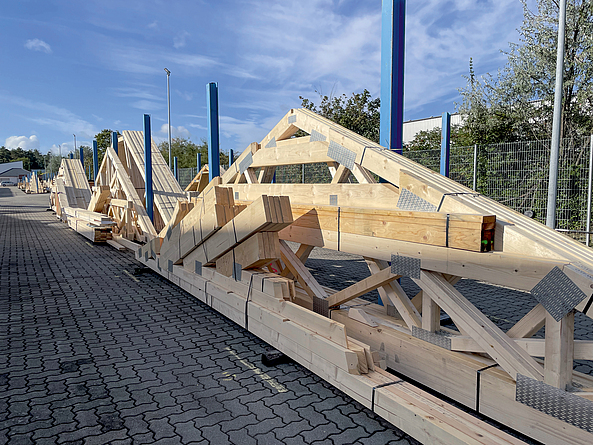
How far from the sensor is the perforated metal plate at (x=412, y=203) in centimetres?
310

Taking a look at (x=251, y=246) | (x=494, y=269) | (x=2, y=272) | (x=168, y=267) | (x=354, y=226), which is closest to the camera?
(x=494, y=269)

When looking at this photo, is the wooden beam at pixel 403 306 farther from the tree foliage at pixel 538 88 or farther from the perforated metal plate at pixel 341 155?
the tree foliage at pixel 538 88

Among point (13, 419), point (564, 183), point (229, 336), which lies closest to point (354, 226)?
point (229, 336)

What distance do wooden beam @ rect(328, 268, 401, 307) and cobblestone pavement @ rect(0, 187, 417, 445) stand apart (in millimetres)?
762

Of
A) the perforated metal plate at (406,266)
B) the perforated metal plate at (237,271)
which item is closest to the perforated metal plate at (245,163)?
the perforated metal plate at (237,271)

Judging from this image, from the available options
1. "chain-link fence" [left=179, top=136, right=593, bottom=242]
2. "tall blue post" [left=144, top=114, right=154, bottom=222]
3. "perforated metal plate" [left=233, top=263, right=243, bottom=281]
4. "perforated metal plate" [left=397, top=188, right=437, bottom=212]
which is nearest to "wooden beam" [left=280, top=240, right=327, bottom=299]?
"perforated metal plate" [left=233, top=263, right=243, bottom=281]

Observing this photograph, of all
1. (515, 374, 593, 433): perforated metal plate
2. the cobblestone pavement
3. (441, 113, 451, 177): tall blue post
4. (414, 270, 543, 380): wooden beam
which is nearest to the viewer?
(515, 374, 593, 433): perforated metal plate

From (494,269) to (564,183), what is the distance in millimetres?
10245

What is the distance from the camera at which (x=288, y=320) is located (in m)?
3.87

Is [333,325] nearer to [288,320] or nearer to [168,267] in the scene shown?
[288,320]

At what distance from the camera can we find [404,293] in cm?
358

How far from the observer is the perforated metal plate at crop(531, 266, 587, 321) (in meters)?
2.27

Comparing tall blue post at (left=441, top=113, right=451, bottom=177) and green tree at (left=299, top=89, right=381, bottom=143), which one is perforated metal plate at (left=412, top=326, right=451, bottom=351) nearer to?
tall blue post at (left=441, top=113, right=451, bottom=177)

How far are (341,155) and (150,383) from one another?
2782 millimetres
